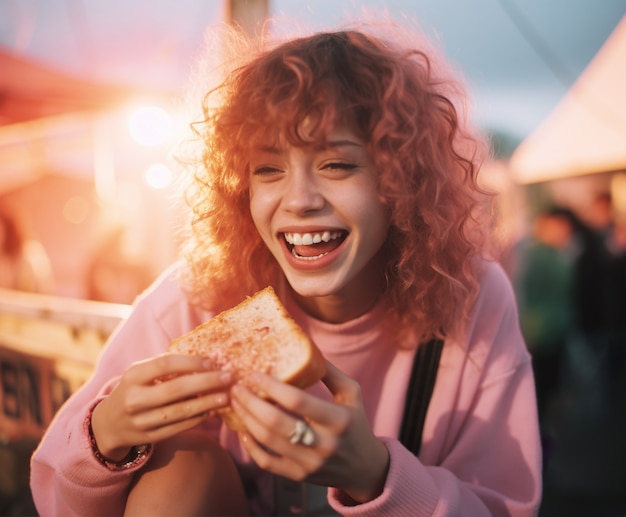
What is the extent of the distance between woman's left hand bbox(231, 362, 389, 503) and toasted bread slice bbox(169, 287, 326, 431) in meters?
0.06

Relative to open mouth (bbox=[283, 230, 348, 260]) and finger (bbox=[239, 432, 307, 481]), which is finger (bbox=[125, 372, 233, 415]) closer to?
finger (bbox=[239, 432, 307, 481])

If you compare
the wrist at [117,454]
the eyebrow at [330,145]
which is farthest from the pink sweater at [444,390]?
the eyebrow at [330,145]

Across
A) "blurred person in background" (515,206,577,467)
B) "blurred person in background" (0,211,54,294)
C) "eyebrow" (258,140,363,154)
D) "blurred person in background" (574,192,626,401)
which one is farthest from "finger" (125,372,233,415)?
"blurred person in background" (574,192,626,401)

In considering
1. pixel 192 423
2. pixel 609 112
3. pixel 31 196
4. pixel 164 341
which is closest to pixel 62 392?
pixel 164 341

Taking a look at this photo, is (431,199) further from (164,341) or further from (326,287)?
(164,341)

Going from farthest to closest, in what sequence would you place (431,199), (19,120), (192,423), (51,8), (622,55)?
(622,55) < (19,120) < (51,8) < (431,199) < (192,423)

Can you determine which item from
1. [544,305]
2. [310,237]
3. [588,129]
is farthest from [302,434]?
[588,129]

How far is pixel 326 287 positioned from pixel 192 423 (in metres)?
0.44

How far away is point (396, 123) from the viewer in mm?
1312

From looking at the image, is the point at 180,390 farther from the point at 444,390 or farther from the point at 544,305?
the point at 544,305

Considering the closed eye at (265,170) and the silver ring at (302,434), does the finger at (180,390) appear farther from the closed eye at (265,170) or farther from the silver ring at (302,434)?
the closed eye at (265,170)

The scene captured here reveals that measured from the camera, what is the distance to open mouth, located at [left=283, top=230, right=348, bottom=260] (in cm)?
134

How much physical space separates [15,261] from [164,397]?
4239mm

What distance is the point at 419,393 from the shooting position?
161 centimetres
